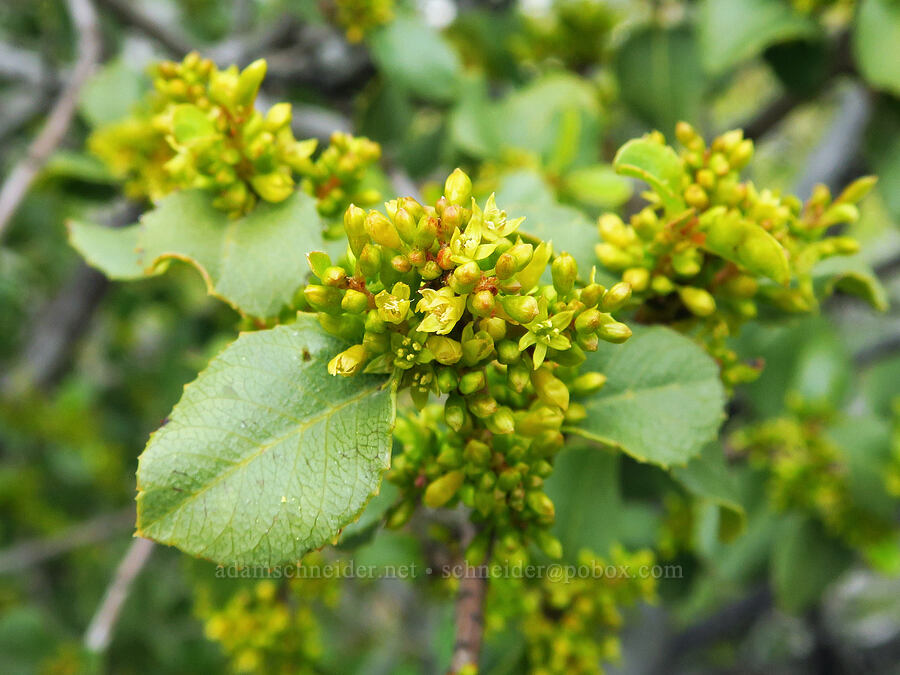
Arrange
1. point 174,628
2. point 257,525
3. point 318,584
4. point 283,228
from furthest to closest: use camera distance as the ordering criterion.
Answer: point 174,628
point 318,584
point 283,228
point 257,525

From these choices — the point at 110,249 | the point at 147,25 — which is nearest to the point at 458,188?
the point at 110,249

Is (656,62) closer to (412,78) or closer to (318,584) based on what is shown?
(412,78)

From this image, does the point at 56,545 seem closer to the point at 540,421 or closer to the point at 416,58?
the point at 416,58

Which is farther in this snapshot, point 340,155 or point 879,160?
point 879,160

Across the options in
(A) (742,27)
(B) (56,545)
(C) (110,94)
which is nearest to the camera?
(A) (742,27)

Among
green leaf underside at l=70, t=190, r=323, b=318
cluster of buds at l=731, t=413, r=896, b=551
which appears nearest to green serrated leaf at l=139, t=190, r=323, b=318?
green leaf underside at l=70, t=190, r=323, b=318

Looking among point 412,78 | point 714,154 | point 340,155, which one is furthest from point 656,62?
point 340,155

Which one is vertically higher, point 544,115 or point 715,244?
point 715,244

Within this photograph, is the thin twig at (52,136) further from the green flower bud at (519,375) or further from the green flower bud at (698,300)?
the green flower bud at (698,300)

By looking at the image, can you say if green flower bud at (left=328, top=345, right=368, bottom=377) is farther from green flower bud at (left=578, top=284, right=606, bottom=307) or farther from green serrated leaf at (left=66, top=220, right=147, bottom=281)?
green serrated leaf at (left=66, top=220, right=147, bottom=281)
